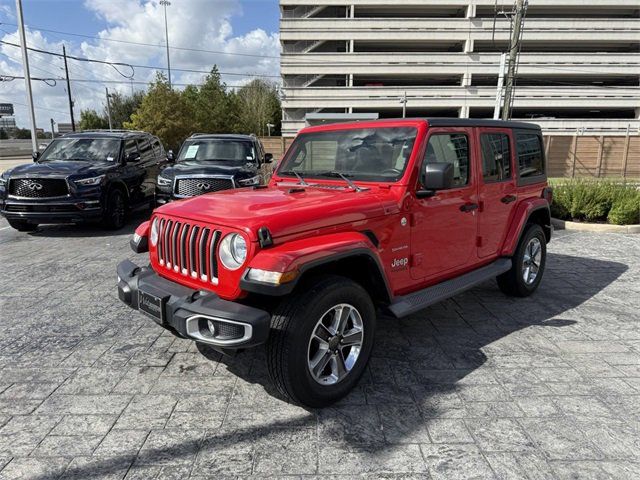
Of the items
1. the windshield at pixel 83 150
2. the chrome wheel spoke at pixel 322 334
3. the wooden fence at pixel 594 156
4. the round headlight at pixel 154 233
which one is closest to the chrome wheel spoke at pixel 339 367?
the chrome wheel spoke at pixel 322 334

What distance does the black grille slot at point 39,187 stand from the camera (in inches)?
332

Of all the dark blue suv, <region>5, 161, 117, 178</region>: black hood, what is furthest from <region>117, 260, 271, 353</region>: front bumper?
<region>5, 161, 117, 178</region>: black hood

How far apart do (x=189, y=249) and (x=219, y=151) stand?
770cm

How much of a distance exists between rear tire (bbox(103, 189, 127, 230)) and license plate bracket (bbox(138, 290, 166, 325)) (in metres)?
6.53

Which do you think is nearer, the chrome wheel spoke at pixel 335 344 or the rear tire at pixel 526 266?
the chrome wheel spoke at pixel 335 344

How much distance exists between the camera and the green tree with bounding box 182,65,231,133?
43.2 meters

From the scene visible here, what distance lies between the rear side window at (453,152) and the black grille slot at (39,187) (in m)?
7.26

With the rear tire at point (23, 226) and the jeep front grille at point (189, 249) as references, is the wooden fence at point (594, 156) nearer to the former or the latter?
the rear tire at point (23, 226)

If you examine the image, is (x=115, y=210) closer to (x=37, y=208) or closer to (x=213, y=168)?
(x=37, y=208)

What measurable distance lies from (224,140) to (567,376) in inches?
347

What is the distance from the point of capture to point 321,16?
5422 centimetres

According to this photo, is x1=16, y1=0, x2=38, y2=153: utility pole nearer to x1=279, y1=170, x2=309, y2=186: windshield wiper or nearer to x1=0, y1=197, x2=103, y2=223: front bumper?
x1=0, y1=197, x2=103, y2=223: front bumper

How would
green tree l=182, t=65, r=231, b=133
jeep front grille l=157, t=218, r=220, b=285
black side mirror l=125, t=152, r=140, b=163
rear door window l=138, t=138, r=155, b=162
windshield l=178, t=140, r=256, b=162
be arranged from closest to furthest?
jeep front grille l=157, t=218, r=220, b=285
black side mirror l=125, t=152, r=140, b=163
windshield l=178, t=140, r=256, b=162
rear door window l=138, t=138, r=155, b=162
green tree l=182, t=65, r=231, b=133

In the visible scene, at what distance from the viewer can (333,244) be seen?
2951mm
